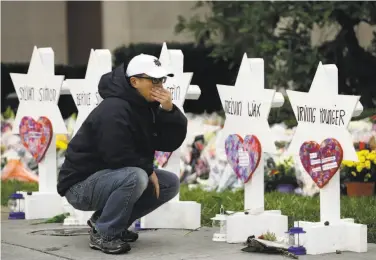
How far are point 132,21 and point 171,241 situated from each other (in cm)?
993

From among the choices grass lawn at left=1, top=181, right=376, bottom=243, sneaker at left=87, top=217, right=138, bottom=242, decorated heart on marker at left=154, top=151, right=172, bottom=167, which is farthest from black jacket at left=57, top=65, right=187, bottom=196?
grass lawn at left=1, top=181, right=376, bottom=243

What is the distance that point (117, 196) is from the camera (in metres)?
6.02

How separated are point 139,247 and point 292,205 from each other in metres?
1.93

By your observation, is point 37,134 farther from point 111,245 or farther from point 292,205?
point 292,205

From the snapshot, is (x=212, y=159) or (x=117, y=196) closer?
(x=117, y=196)

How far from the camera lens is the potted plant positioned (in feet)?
28.0

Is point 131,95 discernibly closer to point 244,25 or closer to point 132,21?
point 244,25

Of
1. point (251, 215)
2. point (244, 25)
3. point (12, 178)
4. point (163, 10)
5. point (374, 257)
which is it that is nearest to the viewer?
point (374, 257)

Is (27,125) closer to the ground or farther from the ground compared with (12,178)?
farther from the ground

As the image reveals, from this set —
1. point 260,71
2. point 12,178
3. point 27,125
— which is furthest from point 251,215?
point 12,178

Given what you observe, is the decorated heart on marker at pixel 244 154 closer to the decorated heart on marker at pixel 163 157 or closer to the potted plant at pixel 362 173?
the decorated heart on marker at pixel 163 157

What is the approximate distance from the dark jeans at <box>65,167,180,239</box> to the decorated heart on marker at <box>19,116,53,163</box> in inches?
61.8

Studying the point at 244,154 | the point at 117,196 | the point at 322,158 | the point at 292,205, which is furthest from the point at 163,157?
the point at 322,158

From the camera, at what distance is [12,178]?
34.3 ft
